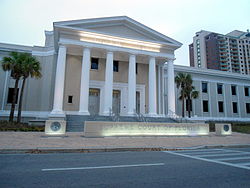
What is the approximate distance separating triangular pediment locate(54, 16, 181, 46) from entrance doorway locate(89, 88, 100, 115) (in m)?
7.36

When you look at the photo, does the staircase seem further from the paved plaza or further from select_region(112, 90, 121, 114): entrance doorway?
select_region(112, 90, 121, 114): entrance doorway

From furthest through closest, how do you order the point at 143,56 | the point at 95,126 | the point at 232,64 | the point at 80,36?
the point at 232,64 → the point at 143,56 → the point at 80,36 → the point at 95,126

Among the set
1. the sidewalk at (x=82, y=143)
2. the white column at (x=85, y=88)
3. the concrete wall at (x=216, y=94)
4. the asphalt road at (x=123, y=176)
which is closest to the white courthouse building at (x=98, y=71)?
the white column at (x=85, y=88)

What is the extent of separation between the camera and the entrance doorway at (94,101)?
23.8 metres

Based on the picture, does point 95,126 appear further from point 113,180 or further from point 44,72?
point 44,72

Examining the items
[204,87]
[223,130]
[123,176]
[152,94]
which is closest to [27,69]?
[152,94]

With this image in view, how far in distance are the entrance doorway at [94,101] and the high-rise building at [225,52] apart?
8088 centimetres

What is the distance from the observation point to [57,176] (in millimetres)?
4246

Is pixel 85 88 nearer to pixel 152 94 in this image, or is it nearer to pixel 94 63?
pixel 94 63

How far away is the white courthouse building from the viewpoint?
20484 millimetres

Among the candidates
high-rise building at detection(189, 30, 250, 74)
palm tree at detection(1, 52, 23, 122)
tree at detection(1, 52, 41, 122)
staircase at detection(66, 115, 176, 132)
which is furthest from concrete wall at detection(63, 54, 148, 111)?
high-rise building at detection(189, 30, 250, 74)

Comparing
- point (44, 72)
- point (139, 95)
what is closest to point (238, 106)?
point (139, 95)

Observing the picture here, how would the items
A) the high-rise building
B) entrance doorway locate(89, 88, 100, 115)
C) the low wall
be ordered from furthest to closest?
the high-rise building < entrance doorway locate(89, 88, 100, 115) < the low wall

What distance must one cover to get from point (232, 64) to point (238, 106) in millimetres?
60773
